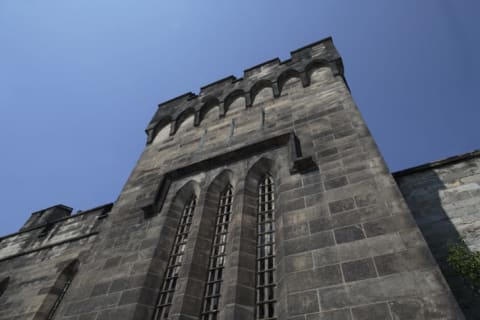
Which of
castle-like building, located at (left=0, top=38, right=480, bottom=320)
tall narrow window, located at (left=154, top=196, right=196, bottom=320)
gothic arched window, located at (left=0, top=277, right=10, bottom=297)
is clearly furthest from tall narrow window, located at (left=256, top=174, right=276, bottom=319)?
gothic arched window, located at (left=0, top=277, right=10, bottom=297)

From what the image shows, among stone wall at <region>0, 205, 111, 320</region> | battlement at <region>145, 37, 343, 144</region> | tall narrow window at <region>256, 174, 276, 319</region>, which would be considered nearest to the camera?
tall narrow window at <region>256, 174, 276, 319</region>

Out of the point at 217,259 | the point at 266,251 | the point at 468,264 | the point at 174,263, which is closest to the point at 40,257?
the point at 174,263

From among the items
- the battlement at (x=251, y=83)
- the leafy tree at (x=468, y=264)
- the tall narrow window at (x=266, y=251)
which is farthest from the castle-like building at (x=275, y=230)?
the leafy tree at (x=468, y=264)

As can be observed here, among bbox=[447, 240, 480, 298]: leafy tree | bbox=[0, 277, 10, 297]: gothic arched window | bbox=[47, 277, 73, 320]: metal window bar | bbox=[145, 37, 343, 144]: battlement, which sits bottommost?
bbox=[447, 240, 480, 298]: leafy tree

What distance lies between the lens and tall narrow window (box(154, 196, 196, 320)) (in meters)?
5.73

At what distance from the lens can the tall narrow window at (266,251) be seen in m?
4.95

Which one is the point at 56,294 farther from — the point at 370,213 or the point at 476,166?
the point at 476,166

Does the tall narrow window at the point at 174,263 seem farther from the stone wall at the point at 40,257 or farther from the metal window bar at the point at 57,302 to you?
the metal window bar at the point at 57,302

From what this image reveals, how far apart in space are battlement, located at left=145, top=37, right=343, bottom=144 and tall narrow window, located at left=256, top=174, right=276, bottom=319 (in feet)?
14.9

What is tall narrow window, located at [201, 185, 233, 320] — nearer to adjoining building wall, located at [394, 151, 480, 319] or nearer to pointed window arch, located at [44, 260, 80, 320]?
adjoining building wall, located at [394, 151, 480, 319]

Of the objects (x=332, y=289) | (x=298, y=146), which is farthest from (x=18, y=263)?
(x=332, y=289)

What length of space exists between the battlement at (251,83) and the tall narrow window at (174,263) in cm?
450

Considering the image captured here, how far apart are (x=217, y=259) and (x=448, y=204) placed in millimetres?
4849

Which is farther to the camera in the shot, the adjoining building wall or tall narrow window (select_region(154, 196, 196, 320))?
tall narrow window (select_region(154, 196, 196, 320))
